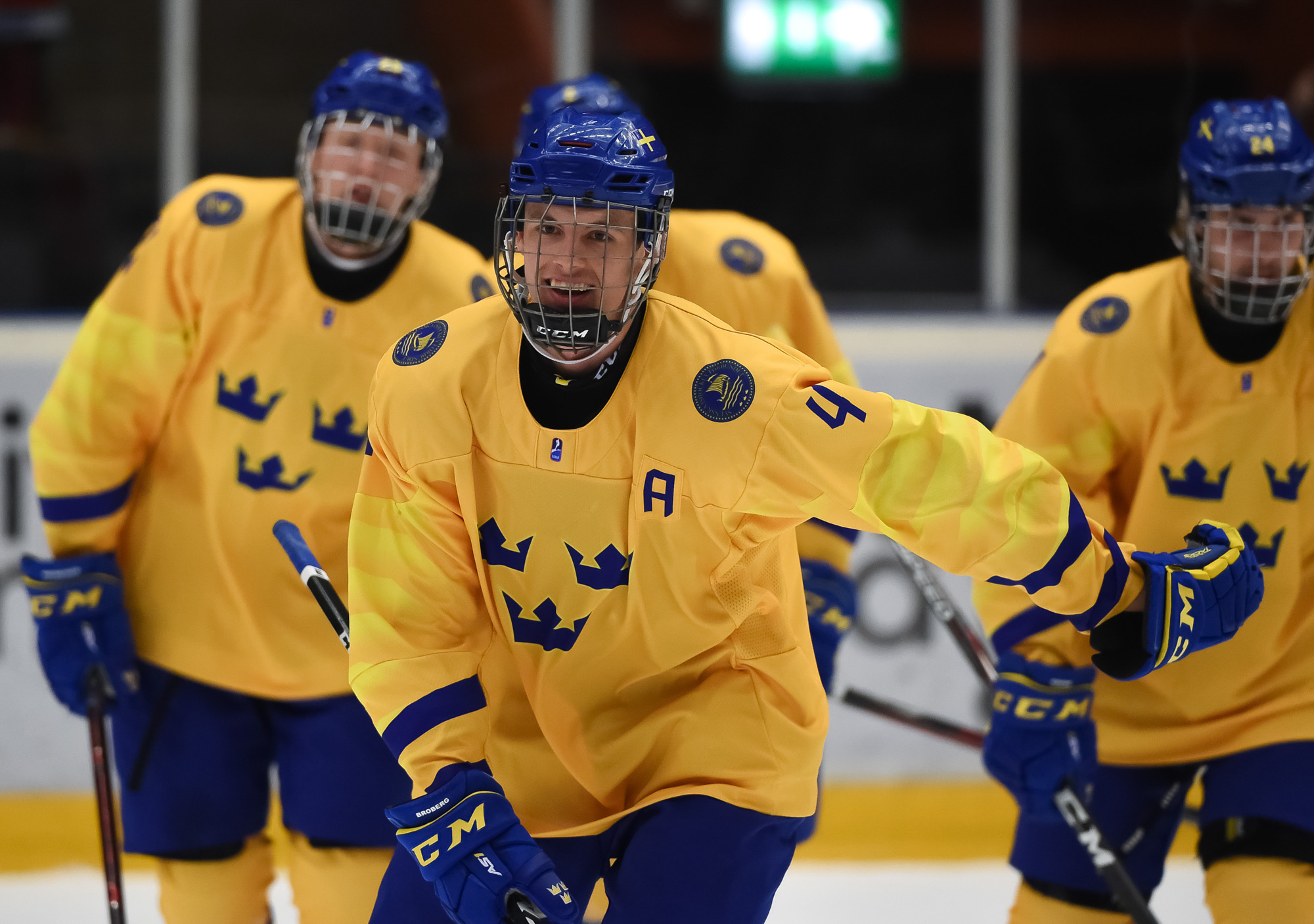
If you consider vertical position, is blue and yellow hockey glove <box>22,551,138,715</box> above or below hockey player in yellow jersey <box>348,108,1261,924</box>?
below

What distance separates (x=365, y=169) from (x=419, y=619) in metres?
0.86

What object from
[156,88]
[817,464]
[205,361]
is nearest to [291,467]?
[205,361]

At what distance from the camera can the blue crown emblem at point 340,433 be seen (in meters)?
2.37

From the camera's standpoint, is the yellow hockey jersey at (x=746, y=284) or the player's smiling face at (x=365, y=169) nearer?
the player's smiling face at (x=365, y=169)

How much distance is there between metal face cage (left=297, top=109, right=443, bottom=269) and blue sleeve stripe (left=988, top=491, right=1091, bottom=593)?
113 cm

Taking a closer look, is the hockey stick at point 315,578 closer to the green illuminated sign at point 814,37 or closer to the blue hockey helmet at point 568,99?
the blue hockey helmet at point 568,99

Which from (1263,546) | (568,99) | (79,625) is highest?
(568,99)

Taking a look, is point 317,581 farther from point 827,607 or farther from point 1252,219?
point 1252,219

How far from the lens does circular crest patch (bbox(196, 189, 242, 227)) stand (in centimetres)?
240

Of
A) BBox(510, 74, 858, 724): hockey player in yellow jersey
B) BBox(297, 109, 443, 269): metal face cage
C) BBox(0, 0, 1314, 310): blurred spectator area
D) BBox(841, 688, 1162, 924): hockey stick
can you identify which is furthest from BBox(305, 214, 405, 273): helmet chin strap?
BBox(0, 0, 1314, 310): blurred spectator area

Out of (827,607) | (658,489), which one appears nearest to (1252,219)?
(827,607)

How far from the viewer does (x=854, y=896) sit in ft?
10.7

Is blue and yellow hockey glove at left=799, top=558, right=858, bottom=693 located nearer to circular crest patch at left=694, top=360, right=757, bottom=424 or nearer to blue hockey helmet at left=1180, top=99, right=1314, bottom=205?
blue hockey helmet at left=1180, top=99, right=1314, bottom=205

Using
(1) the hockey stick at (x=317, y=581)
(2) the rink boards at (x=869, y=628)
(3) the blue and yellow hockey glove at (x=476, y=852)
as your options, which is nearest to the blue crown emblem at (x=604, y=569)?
(3) the blue and yellow hockey glove at (x=476, y=852)
